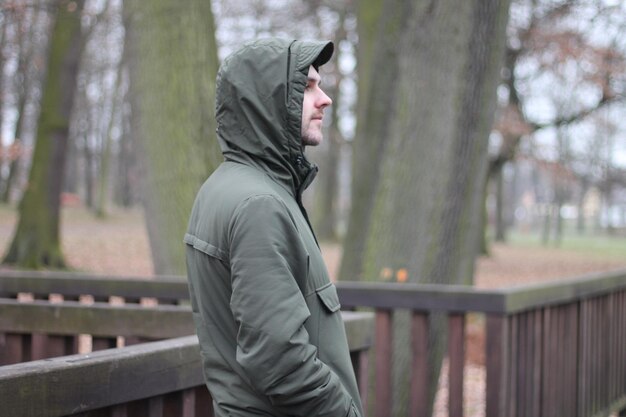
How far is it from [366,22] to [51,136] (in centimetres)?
840

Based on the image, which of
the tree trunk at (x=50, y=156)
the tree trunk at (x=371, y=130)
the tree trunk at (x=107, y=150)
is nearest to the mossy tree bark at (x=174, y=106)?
the tree trunk at (x=371, y=130)

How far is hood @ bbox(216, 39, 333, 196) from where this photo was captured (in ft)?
7.90

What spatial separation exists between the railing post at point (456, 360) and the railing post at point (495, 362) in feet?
0.46

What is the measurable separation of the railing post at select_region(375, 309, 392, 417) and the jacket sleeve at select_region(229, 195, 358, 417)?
2805 mm

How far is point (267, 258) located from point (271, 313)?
Result: 0.14 meters

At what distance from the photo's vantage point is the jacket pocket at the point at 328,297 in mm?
2430

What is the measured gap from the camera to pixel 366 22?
10602 millimetres

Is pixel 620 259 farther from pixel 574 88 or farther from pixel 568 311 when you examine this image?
pixel 568 311

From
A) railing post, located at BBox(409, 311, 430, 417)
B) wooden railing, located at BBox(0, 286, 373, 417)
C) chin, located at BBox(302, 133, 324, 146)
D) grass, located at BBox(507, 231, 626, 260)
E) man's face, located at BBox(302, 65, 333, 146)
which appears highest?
man's face, located at BBox(302, 65, 333, 146)

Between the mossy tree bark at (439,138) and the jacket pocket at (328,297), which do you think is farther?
the mossy tree bark at (439,138)

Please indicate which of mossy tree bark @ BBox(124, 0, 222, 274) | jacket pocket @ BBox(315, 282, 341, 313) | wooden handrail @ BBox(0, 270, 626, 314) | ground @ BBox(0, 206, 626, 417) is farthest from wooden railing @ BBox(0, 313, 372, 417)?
ground @ BBox(0, 206, 626, 417)

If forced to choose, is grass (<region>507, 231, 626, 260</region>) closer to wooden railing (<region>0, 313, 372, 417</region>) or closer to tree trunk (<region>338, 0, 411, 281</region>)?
tree trunk (<region>338, 0, 411, 281</region>)

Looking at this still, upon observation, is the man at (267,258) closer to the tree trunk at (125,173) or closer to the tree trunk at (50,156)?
the tree trunk at (50,156)

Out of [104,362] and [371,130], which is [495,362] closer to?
[104,362]
